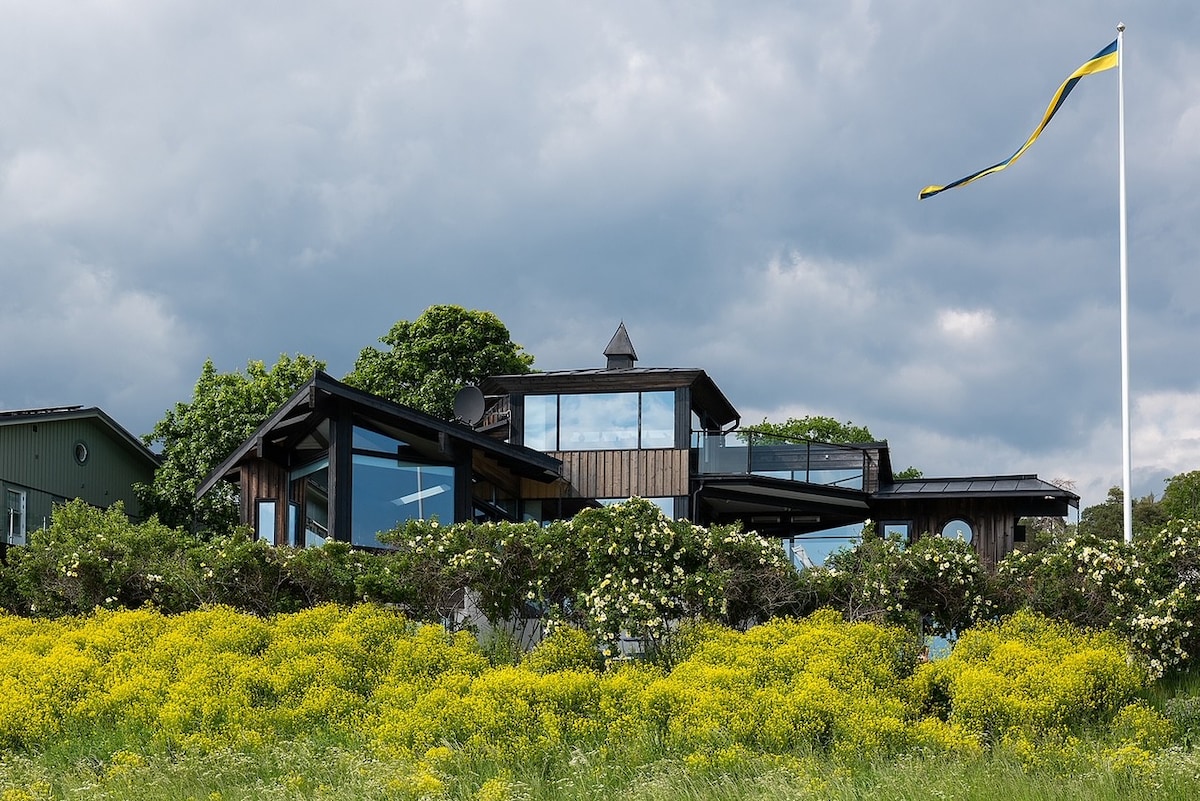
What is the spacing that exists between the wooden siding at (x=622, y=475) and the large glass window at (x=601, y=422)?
19cm

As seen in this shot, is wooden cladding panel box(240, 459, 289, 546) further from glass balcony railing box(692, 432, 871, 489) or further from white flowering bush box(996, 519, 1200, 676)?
white flowering bush box(996, 519, 1200, 676)

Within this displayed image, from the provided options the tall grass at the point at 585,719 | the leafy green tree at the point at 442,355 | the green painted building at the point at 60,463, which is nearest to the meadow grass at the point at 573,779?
the tall grass at the point at 585,719

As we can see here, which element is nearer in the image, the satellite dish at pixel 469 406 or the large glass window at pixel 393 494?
the large glass window at pixel 393 494

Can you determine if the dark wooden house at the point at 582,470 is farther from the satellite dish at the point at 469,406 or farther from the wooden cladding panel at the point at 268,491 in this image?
the satellite dish at the point at 469,406

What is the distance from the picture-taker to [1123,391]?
58.3ft

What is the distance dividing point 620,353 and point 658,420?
2.05m

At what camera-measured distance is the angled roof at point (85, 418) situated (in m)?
28.2

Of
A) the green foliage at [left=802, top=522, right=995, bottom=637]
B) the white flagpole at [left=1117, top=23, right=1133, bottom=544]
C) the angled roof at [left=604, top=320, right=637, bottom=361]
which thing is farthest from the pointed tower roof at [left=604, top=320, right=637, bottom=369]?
the green foliage at [left=802, top=522, right=995, bottom=637]

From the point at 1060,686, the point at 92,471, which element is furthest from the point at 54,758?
the point at 92,471

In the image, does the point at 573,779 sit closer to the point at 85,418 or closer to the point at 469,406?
the point at 469,406

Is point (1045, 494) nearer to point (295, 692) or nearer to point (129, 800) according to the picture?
point (295, 692)

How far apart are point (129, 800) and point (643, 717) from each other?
13.0ft

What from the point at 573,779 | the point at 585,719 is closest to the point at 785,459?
the point at 585,719

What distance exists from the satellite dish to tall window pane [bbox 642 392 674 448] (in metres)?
3.23
